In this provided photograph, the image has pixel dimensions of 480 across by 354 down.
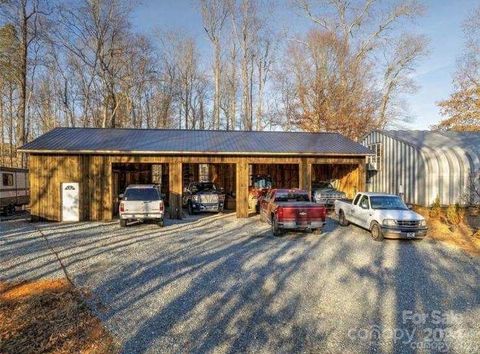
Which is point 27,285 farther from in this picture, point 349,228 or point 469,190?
point 469,190

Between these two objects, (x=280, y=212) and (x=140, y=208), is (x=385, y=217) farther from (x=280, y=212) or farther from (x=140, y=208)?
(x=140, y=208)

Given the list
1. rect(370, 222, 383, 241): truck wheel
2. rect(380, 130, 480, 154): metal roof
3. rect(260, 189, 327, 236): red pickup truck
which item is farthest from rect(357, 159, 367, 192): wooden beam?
rect(260, 189, 327, 236): red pickup truck

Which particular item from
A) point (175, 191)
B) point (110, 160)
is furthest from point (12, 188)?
point (175, 191)

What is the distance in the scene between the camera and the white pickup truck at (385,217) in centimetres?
1163

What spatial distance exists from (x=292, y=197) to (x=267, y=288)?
7.07 m

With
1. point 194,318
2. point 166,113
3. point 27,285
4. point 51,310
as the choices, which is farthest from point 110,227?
point 166,113

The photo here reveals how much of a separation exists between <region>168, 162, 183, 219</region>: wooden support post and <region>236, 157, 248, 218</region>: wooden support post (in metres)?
3.08

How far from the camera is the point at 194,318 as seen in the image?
18.8ft

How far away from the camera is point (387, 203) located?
1301 centimetres

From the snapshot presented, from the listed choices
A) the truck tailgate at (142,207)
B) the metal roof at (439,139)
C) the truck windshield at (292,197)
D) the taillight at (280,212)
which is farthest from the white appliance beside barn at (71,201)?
the metal roof at (439,139)

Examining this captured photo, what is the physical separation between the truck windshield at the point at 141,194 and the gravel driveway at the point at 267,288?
7.50 feet

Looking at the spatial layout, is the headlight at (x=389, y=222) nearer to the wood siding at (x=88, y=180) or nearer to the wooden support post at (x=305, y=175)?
the wooden support post at (x=305, y=175)

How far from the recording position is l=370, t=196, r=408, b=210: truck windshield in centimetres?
1280

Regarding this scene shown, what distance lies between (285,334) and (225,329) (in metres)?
0.93
